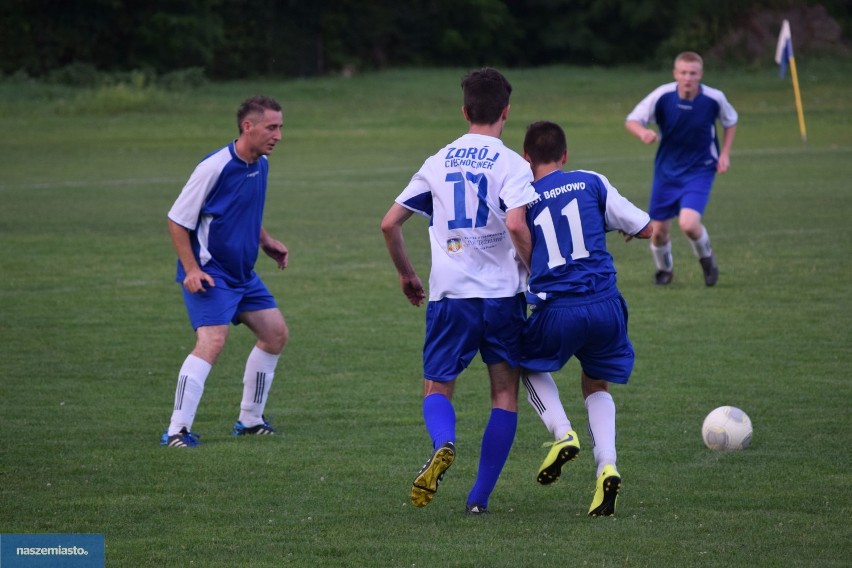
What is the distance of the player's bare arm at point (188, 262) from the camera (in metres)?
6.78

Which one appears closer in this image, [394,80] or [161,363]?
[161,363]

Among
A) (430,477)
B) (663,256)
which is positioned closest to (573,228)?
(430,477)

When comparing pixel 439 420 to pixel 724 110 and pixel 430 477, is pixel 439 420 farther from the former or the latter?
pixel 724 110

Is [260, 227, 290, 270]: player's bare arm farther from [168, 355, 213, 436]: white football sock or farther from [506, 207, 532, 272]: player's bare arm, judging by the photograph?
[506, 207, 532, 272]: player's bare arm

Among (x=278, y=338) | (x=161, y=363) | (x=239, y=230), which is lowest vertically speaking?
(x=161, y=363)

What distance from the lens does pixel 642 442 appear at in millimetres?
6848

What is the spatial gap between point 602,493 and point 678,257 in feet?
30.2

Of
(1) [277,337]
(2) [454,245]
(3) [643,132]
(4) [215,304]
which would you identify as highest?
(3) [643,132]

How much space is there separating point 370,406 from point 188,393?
1.34 meters

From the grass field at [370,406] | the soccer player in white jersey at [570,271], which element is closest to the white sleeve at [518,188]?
the soccer player in white jersey at [570,271]

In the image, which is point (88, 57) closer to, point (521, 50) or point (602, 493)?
point (521, 50)

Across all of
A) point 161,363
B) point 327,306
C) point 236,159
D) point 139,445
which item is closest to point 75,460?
point 139,445

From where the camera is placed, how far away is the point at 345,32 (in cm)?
5622

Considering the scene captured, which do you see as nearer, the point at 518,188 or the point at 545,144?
the point at 518,188
